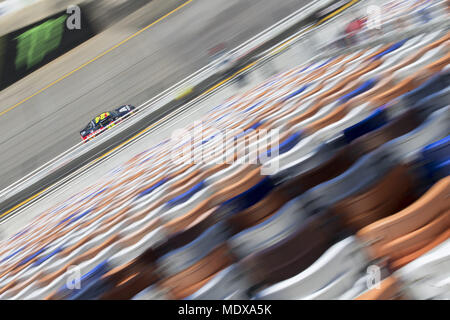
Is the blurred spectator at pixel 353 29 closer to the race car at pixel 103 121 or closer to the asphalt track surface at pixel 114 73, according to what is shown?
the asphalt track surface at pixel 114 73

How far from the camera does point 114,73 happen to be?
14078 mm

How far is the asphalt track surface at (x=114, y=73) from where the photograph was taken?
13.0 meters

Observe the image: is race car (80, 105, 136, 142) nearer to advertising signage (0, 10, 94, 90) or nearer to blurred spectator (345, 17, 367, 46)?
advertising signage (0, 10, 94, 90)

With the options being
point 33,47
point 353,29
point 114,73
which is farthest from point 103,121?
point 353,29

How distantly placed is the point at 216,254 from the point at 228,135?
7.94 feet

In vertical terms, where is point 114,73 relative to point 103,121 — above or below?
above

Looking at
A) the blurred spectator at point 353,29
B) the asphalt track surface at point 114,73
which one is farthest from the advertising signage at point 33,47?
Answer: the blurred spectator at point 353,29

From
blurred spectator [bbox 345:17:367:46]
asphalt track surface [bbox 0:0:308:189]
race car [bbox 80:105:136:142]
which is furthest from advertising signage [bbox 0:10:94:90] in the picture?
blurred spectator [bbox 345:17:367:46]

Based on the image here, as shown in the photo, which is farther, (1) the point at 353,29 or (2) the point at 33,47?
(2) the point at 33,47

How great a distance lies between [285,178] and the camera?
2832 millimetres

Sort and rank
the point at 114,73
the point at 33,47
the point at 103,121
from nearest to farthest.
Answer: the point at 103,121 → the point at 114,73 → the point at 33,47

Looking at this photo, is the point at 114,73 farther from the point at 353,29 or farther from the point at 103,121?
the point at 353,29

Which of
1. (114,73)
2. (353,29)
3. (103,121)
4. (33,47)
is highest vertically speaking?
(33,47)
